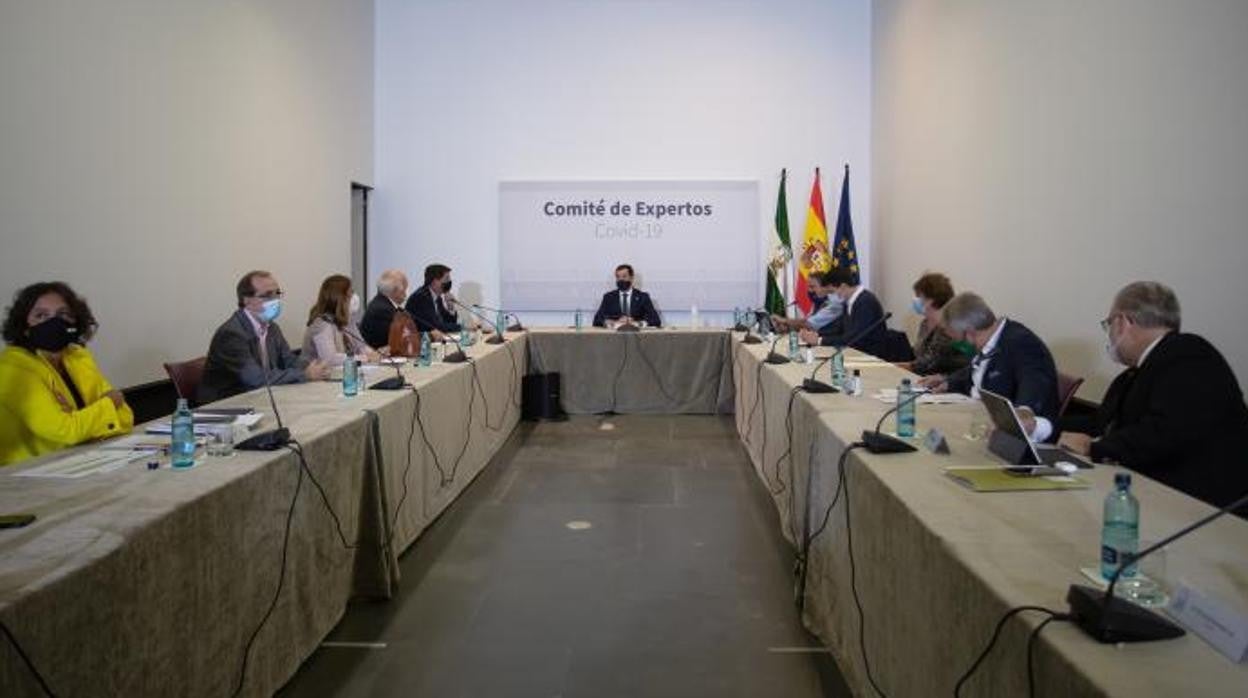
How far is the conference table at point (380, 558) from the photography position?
1.27m

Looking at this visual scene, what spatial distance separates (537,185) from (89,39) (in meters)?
4.29

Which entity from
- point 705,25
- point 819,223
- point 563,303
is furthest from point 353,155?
point 819,223

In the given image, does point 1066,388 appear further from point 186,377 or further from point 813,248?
point 813,248

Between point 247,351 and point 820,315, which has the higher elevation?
point 820,315

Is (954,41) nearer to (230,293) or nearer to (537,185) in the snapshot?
(537,185)

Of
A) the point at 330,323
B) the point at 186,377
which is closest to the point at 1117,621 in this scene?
the point at 186,377

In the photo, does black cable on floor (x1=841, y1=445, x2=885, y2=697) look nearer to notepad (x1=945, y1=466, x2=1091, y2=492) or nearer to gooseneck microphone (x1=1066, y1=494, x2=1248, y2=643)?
notepad (x1=945, y1=466, x2=1091, y2=492)

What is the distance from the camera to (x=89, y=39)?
12.9 ft

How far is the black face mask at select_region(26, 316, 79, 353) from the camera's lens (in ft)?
8.09

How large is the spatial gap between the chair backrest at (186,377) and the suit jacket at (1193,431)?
334 centimetres

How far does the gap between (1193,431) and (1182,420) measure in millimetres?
37

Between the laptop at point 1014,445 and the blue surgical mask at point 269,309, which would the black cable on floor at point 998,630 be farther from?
the blue surgical mask at point 269,309

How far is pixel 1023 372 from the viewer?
2.88 meters

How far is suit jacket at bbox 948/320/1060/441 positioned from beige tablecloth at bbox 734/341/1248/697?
0.33 m
